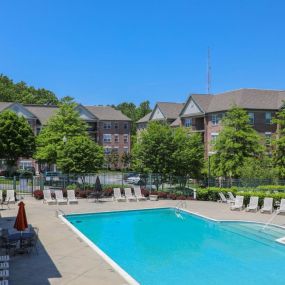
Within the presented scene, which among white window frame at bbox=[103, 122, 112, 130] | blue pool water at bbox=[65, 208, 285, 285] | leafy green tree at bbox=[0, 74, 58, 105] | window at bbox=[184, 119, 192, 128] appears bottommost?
blue pool water at bbox=[65, 208, 285, 285]

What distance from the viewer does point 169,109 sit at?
74375 millimetres

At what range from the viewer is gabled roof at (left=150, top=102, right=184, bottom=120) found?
7281 centimetres

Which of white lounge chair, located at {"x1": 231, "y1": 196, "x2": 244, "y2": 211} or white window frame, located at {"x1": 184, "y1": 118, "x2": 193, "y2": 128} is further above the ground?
white window frame, located at {"x1": 184, "y1": 118, "x2": 193, "y2": 128}

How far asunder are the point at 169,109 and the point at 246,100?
22.2m

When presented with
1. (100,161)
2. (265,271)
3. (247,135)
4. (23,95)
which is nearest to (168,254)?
(265,271)

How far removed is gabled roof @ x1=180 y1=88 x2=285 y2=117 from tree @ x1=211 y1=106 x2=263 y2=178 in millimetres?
7263

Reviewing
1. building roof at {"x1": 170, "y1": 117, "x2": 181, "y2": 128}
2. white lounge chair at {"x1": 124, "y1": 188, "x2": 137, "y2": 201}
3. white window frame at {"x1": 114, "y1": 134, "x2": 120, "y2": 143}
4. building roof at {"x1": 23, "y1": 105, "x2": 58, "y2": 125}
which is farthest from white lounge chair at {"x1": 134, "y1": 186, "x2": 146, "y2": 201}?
white window frame at {"x1": 114, "y1": 134, "x2": 120, "y2": 143}

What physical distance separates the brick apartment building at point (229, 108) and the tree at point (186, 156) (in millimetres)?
8413

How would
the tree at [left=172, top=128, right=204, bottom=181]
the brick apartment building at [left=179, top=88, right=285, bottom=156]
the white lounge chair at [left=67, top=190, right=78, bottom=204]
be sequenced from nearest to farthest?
1. the white lounge chair at [left=67, top=190, right=78, bottom=204]
2. the tree at [left=172, top=128, right=204, bottom=181]
3. the brick apartment building at [left=179, top=88, right=285, bottom=156]

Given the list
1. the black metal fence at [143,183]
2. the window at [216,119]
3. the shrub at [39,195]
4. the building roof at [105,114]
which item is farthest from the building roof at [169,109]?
the shrub at [39,195]

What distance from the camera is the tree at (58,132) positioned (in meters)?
50.9

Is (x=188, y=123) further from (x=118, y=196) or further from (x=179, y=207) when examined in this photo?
(x=179, y=207)

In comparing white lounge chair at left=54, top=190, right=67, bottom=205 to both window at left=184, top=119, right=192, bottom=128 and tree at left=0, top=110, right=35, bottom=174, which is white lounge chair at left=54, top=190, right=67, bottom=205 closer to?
tree at left=0, top=110, right=35, bottom=174

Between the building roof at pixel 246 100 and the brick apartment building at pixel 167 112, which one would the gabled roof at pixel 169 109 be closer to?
the brick apartment building at pixel 167 112
